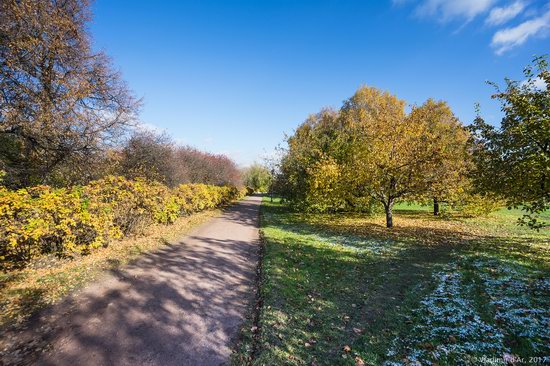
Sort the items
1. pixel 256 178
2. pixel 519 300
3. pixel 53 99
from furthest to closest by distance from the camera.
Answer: pixel 256 178 → pixel 53 99 → pixel 519 300

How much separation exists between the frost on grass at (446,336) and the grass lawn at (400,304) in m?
0.02

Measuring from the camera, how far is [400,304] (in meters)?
5.53

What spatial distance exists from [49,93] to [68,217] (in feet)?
21.6

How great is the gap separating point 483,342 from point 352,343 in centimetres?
213

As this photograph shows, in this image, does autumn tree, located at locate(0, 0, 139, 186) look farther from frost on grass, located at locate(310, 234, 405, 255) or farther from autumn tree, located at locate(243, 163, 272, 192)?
autumn tree, located at locate(243, 163, 272, 192)

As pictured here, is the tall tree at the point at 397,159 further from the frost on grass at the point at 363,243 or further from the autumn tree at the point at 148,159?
the autumn tree at the point at 148,159

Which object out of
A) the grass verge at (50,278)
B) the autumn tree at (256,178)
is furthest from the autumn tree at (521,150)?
the autumn tree at (256,178)

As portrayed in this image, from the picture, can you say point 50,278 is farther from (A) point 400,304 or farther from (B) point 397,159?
(B) point 397,159

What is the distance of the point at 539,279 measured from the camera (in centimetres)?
660

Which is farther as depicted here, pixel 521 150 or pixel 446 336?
pixel 521 150

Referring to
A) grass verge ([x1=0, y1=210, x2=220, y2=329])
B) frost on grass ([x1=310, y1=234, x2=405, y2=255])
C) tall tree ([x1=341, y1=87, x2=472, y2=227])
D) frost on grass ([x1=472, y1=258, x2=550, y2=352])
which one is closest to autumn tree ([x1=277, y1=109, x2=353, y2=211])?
tall tree ([x1=341, y1=87, x2=472, y2=227])

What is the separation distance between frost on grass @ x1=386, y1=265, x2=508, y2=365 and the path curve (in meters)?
2.91

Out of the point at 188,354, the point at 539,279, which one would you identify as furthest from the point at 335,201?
the point at 188,354

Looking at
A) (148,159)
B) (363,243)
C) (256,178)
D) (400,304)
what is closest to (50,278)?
(400,304)
